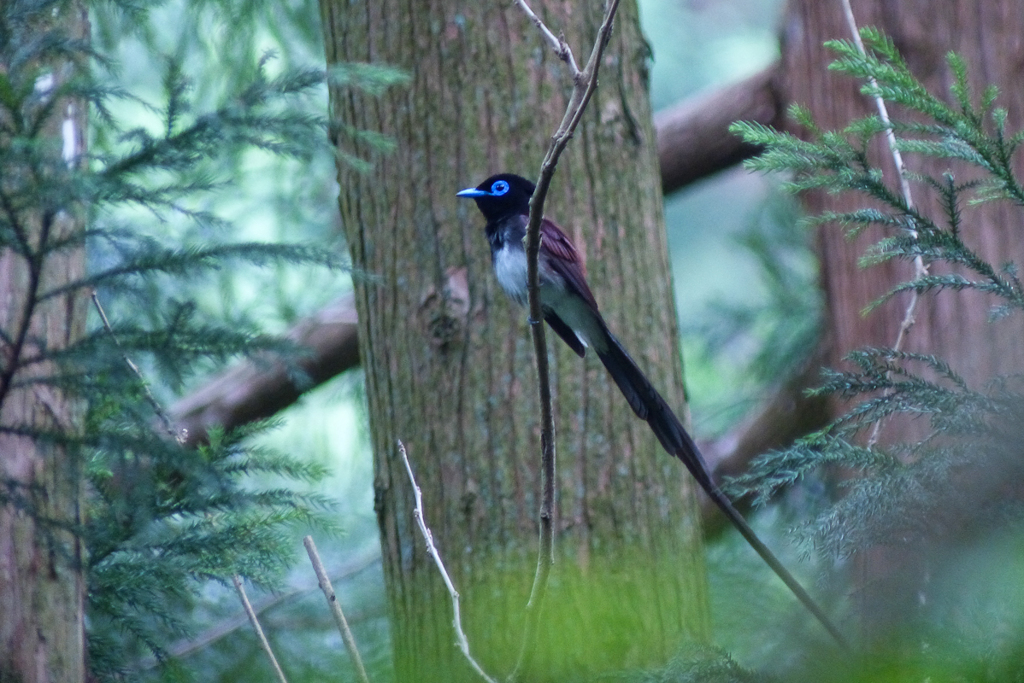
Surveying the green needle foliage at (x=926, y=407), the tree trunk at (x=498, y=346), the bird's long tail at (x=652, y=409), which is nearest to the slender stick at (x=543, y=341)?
the green needle foliage at (x=926, y=407)

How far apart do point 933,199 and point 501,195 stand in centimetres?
207

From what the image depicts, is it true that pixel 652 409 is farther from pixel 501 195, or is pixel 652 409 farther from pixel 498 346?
pixel 501 195

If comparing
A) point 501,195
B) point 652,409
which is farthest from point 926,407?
point 501,195

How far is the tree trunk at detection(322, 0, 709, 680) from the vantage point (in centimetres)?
351

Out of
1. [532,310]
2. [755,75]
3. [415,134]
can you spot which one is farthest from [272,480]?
[532,310]

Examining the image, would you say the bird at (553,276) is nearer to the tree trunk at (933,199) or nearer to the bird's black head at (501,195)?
the bird's black head at (501,195)

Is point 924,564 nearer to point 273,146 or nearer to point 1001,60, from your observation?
point 273,146

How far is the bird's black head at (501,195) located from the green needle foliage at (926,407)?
121cm

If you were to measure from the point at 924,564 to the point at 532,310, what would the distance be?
1.12m

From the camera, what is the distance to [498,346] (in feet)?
12.1

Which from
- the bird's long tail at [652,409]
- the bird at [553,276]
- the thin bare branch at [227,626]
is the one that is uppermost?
the bird at [553,276]

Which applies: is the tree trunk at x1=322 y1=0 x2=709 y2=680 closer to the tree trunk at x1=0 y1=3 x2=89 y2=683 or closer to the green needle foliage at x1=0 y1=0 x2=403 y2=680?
the green needle foliage at x1=0 y1=0 x2=403 y2=680

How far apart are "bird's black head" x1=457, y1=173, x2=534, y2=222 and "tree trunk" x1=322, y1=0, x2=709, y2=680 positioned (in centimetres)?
12

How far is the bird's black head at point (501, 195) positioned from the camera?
141 inches
